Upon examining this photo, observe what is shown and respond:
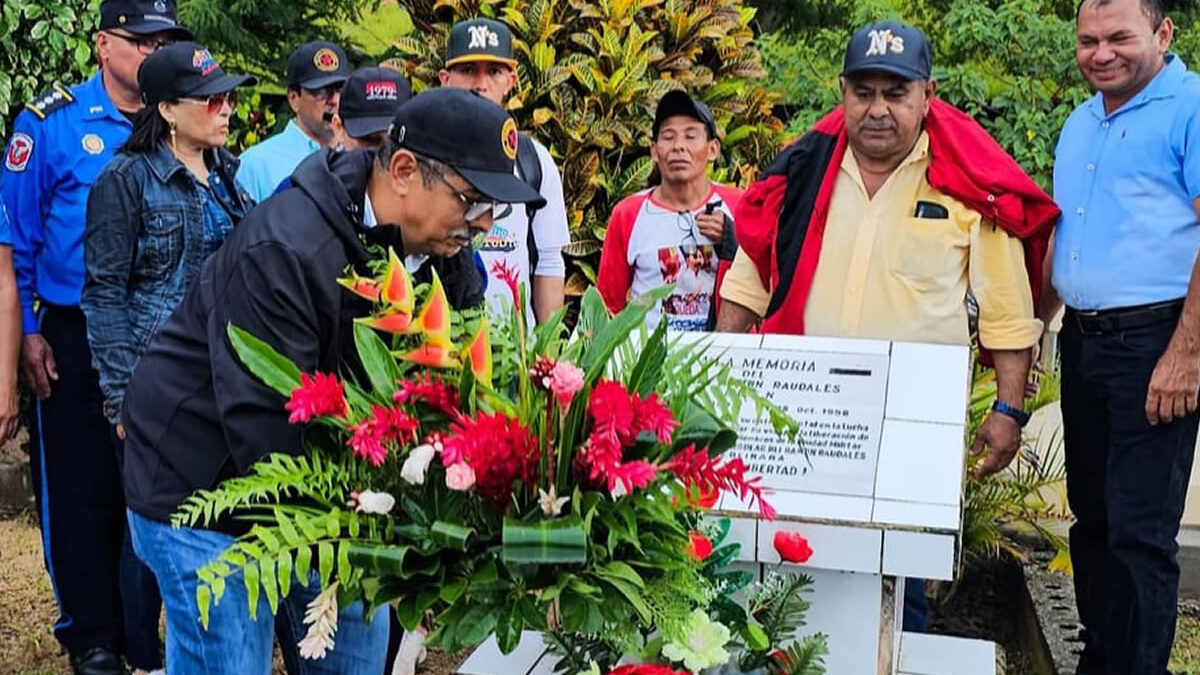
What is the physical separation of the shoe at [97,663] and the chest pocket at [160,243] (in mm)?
1336

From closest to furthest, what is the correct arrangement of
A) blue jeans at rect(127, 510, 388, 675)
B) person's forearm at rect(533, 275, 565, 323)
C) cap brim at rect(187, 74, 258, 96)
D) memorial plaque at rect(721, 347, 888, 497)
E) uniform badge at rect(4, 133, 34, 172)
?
blue jeans at rect(127, 510, 388, 675) → memorial plaque at rect(721, 347, 888, 497) → cap brim at rect(187, 74, 258, 96) → uniform badge at rect(4, 133, 34, 172) → person's forearm at rect(533, 275, 565, 323)

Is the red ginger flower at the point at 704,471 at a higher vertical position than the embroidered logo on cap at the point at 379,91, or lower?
lower

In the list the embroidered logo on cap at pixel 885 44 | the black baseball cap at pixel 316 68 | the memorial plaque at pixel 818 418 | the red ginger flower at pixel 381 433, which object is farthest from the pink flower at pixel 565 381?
the black baseball cap at pixel 316 68

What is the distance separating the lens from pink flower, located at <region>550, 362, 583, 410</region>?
210 cm

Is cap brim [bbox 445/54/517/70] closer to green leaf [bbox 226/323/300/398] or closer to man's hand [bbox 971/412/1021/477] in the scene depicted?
man's hand [bbox 971/412/1021/477]

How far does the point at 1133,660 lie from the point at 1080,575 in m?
0.35

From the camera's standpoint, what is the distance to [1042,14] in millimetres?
7102

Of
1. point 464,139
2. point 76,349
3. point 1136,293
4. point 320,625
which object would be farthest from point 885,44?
point 76,349

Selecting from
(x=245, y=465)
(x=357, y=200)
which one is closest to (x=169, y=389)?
(x=245, y=465)

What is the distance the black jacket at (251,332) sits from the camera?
2346 millimetres

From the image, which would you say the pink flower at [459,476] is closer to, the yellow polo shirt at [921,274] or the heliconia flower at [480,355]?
the heliconia flower at [480,355]

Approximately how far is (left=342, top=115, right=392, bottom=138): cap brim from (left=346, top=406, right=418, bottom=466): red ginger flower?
2.32m

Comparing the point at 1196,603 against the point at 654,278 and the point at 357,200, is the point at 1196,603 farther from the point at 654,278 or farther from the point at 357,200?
the point at 357,200

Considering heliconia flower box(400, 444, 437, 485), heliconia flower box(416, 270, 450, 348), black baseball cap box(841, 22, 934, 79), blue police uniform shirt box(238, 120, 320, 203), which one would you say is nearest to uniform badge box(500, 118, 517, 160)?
heliconia flower box(416, 270, 450, 348)
